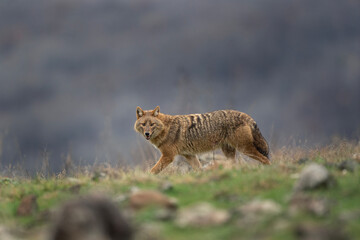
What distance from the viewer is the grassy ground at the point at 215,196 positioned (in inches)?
237

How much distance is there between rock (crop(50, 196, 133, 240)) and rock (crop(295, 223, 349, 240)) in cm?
207

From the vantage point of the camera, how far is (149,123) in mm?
14141

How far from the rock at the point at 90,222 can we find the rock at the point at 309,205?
241 cm

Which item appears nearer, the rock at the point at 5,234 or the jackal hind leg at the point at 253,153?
the rock at the point at 5,234

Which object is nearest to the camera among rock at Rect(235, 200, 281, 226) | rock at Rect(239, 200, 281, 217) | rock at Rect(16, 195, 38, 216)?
rock at Rect(235, 200, 281, 226)

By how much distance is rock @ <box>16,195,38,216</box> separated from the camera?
8531 mm

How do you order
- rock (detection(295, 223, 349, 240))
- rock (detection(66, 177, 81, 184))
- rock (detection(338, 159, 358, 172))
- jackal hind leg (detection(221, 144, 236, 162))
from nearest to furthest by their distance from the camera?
rock (detection(295, 223, 349, 240)), rock (detection(338, 159, 358, 172)), rock (detection(66, 177, 81, 184)), jackal hind leg (detection(221, 144, 236, 162))

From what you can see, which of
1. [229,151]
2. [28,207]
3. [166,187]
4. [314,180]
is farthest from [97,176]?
[314,180]

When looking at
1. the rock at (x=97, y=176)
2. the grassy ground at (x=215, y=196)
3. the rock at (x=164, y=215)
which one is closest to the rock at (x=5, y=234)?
the grassy ground at (x=215, y=196)

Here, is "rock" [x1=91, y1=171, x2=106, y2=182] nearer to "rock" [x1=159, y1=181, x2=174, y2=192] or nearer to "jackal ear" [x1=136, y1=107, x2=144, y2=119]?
"rock" [x1=159, y1=181, x2=174, y2=192]

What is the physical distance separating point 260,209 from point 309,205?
0.68 m

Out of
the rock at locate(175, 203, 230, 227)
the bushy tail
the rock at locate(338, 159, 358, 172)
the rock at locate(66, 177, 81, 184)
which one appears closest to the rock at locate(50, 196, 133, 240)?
the rock at locate(175, 203, 230, 227)

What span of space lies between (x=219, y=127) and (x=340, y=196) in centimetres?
680

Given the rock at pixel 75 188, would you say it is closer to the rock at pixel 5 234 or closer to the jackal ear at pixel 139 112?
the rock at pixel 5 234
